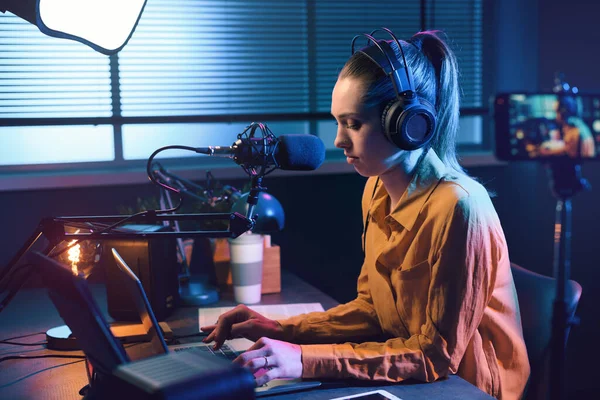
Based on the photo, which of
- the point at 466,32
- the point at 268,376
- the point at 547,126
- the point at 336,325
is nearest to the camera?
the point at 547,126

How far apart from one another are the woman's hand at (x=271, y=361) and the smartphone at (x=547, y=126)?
1.67 ft

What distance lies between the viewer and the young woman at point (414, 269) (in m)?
1.15

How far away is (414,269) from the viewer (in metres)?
1.27

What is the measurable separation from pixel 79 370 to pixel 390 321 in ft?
2.14

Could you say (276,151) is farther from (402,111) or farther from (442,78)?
(442,78)

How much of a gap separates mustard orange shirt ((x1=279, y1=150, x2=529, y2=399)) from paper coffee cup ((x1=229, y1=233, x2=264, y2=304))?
0.42m

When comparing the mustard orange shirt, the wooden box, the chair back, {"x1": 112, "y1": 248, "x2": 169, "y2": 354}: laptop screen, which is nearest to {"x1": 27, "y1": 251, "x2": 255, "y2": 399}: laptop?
{"x1": 112, "y1": 248, "x2": 169, "y2": 354}: laptop screen

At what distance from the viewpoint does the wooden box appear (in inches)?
76.9

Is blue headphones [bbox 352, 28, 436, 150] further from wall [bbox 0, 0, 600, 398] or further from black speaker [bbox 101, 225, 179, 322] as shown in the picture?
wall [bbox 0, 0, 600, 398]

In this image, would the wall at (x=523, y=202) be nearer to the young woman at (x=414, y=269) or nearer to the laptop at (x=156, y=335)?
the young woman at (x=414, y=269)

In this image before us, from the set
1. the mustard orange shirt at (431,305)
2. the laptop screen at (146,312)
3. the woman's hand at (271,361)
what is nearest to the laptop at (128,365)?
the laptop screen at (146,312)

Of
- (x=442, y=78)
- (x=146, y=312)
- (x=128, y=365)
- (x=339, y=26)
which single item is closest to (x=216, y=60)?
(x=339, y=26)

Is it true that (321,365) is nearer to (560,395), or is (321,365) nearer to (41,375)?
(560,395)

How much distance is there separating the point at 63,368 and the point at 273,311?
1.77 ft
